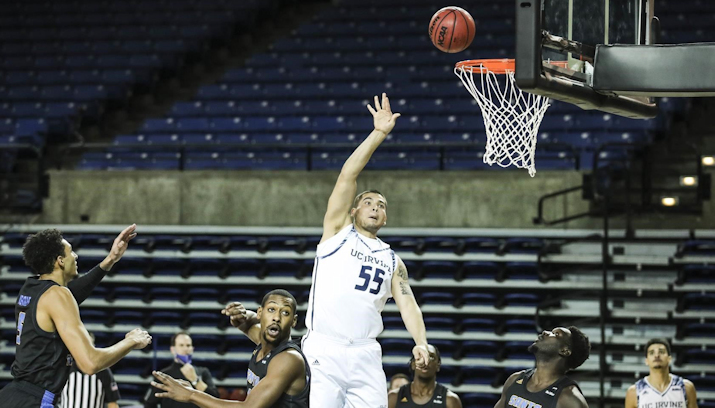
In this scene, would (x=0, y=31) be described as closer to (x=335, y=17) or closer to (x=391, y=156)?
(x=335, y=17)

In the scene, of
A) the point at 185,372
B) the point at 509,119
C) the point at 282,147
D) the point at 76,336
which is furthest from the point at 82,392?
the point at 282,147

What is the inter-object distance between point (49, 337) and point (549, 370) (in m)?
2.86

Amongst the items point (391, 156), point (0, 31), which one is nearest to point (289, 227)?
point (391, 156)

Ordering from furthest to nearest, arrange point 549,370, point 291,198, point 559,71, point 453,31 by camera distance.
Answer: point 291,198
point 453,31
point 549,370
point 559,71

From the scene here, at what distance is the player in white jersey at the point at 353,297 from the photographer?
19.6ft

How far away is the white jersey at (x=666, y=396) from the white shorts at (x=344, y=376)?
149 inches

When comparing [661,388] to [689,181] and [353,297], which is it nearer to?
[689,181]

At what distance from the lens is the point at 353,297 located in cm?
605

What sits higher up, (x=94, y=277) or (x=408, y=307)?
(x=94, y=277)

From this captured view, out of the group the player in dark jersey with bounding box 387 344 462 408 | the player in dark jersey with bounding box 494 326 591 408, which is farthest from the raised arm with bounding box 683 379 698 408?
the player in dark jersey with bounding box 494 326 591 408

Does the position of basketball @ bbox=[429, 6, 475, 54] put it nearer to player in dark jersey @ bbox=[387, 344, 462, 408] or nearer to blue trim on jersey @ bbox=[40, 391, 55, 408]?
player in dark jersey @ bbox=[387, 344, 462, 408]

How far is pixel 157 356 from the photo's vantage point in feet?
39.4

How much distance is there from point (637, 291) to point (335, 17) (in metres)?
7.53

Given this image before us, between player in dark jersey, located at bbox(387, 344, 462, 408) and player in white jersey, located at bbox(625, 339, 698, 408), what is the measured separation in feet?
6.77
